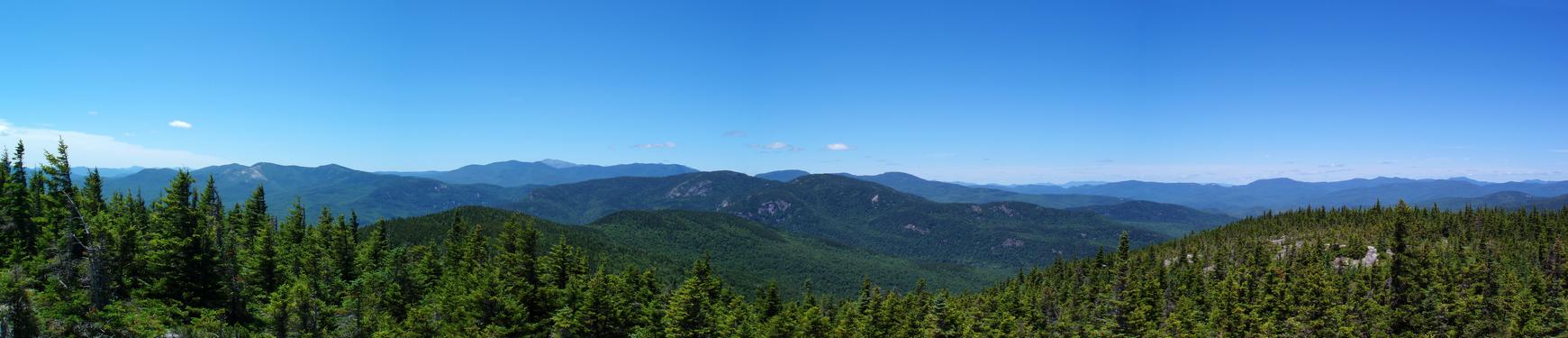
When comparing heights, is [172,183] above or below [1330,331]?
above

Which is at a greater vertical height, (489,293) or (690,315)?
(489,293)

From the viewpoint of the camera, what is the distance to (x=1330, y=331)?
244 ft

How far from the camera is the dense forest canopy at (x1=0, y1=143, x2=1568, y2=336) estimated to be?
4159 cm

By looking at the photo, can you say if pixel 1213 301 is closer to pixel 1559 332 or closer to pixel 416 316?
pixel 1559 332

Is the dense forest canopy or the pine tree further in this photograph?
the pine tree

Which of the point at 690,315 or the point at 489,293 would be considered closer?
the point at 489,293

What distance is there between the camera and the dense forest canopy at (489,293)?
4159cm

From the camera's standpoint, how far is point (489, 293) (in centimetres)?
4103

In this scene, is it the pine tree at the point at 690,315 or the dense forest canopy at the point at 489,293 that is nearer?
the dense forest canopy at the point at 489,293

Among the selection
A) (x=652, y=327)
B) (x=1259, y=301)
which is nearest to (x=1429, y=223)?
(x=1259, y=301)

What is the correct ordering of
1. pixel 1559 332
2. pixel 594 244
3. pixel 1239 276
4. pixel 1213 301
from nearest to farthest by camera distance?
pixel 1559 332, pixel 1213 301, pixel 1239 276, pixel 594 244

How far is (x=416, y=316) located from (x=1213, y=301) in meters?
96.2

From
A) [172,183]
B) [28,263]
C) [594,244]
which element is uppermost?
[172,183]

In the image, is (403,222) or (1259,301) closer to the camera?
(1259,301)
